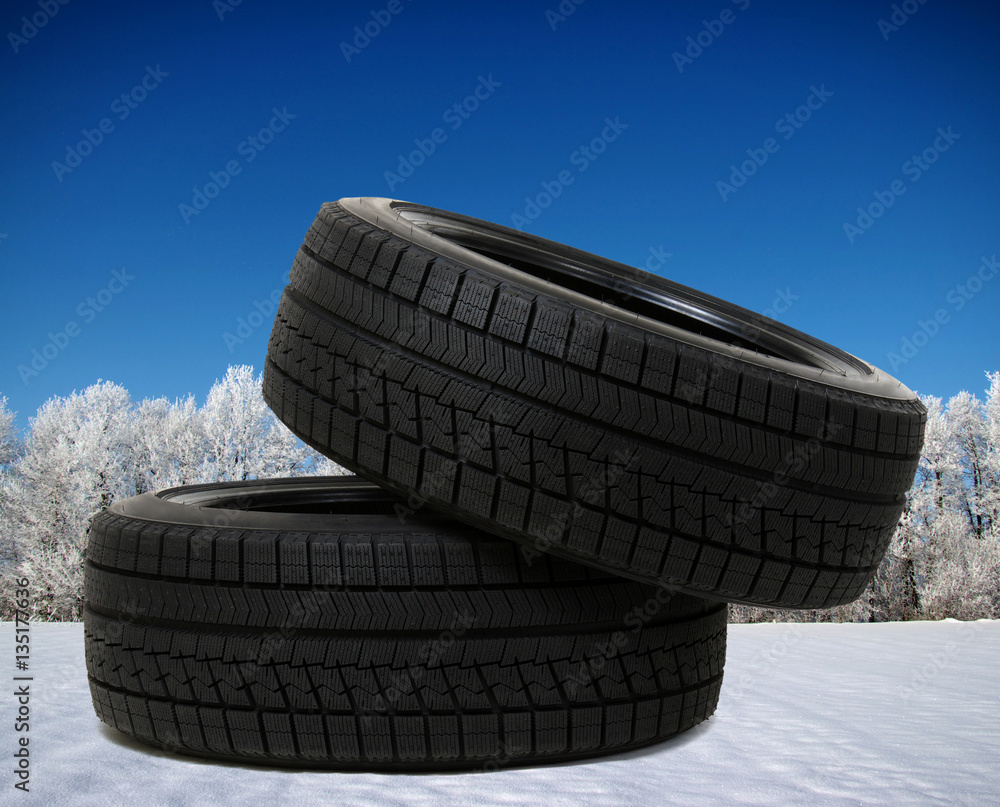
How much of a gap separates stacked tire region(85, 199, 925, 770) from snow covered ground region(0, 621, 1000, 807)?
13cm

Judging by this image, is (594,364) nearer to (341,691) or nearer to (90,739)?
(341,691)

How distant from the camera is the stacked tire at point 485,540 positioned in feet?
8.90

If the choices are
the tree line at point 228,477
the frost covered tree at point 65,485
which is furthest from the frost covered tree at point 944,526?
the frost covered tree at point 65,485

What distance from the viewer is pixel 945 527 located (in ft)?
71.3

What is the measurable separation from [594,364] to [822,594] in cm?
135

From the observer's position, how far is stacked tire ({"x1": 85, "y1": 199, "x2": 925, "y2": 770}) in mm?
→ 2713

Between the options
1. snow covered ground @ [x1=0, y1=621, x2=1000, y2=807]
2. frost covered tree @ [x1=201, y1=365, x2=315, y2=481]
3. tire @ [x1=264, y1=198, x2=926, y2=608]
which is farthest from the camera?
frost covered tree @ [x1=201, y1=365, x2=315, y2=481]

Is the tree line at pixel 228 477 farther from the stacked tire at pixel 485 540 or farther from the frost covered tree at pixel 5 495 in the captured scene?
the stacked tire at pixel 485 540

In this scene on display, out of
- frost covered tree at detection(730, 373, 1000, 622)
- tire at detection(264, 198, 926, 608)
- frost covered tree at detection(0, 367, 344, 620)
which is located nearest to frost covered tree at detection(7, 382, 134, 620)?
frost covered tree at detection(0, 367, 344, 620)

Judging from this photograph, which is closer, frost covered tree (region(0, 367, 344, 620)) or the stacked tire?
the stacked tire

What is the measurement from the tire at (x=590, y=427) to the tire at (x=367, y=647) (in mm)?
223

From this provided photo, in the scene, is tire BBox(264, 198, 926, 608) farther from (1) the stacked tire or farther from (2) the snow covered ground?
(2) the snow covered ground

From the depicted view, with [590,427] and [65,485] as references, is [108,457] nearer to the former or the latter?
[65,485]

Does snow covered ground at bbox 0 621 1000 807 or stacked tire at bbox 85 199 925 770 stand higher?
stacked tire at bbox 85 199 925 770
